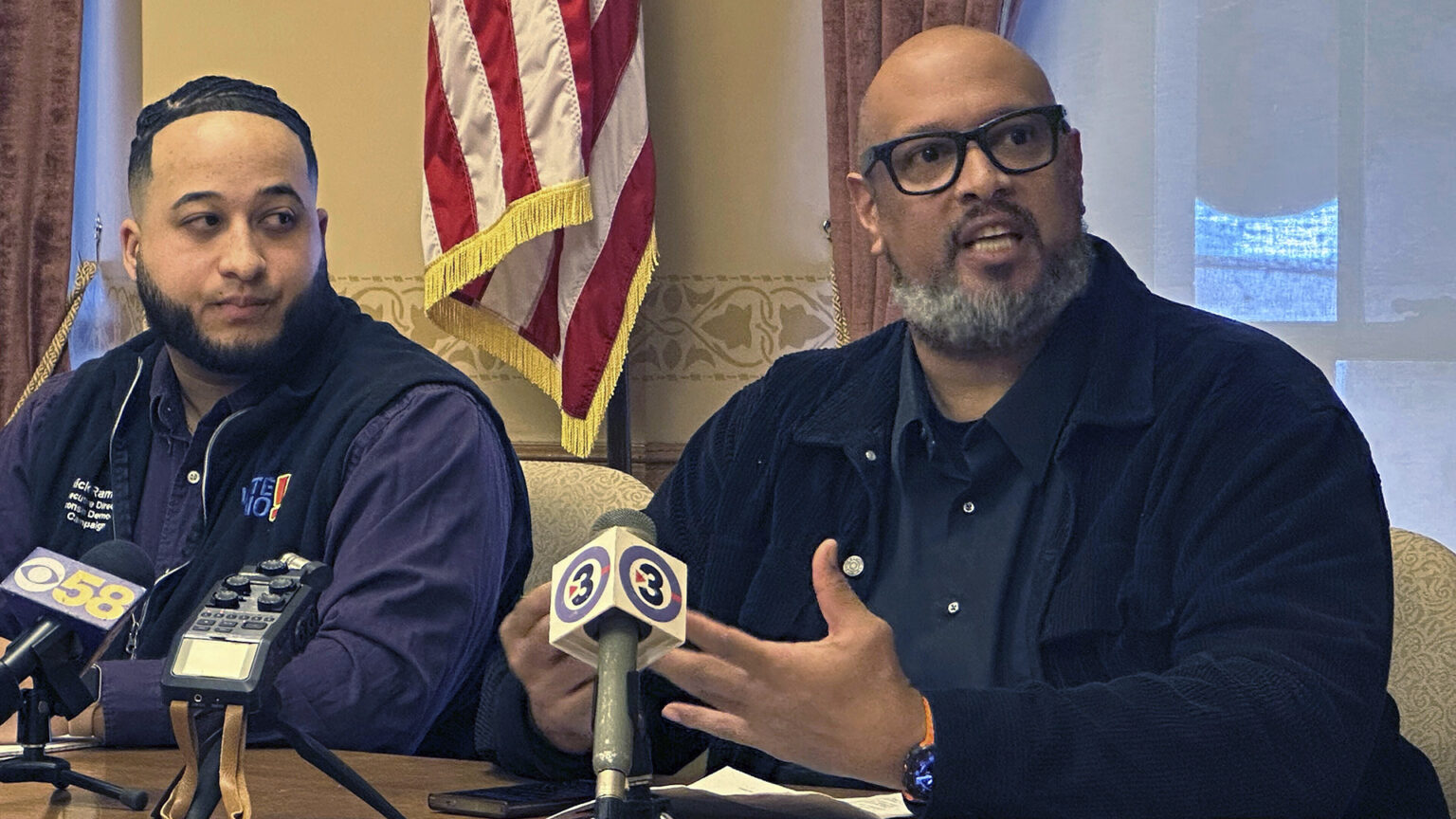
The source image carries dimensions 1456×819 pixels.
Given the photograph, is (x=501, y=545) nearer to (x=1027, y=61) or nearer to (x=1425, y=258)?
(x=1027, y=61)

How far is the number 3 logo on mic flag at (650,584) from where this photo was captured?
1.08m

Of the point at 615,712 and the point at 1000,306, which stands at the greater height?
the point at 1000,306

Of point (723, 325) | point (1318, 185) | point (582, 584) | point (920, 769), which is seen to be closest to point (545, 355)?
point (723, 325)

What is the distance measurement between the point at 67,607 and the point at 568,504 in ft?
4.25

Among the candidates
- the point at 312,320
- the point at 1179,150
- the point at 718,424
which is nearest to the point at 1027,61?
the point at 718,424

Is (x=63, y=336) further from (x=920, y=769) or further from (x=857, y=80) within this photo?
(x=920, y=769)

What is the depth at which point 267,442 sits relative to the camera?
8.11 ft

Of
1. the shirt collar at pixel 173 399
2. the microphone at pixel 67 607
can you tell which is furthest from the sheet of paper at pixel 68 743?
the shirt collar at pixel 173 399

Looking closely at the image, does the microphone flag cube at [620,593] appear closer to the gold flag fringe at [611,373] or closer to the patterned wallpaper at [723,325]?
the gold flag fringe at [611,373]

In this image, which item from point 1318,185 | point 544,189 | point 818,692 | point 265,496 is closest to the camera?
point 818,692

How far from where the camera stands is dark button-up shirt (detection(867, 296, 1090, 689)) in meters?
1.90

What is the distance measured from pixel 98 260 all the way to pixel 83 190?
0.21m

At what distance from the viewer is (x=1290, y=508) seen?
5.50ft

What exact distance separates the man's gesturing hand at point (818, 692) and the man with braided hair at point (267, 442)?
842mm
